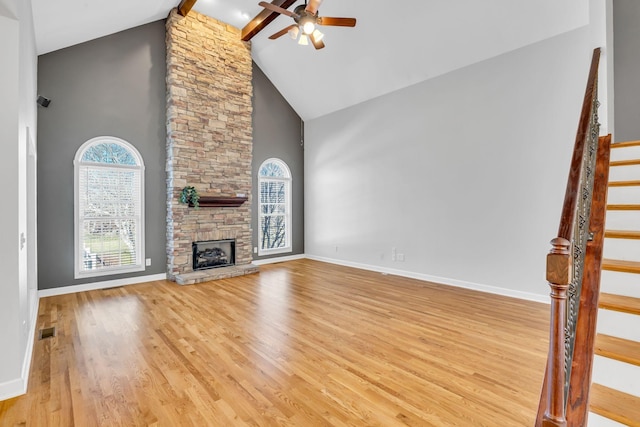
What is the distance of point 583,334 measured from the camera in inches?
62.2

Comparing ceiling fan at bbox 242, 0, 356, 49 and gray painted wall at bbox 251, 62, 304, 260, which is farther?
gray painted wall at bbox 251, 62, 304, 260

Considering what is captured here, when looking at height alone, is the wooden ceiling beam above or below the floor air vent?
above

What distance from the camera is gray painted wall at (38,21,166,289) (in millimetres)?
4703

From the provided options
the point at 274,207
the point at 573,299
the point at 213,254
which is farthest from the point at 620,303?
→ the point at 274,207

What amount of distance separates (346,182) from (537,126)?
363 centimetres

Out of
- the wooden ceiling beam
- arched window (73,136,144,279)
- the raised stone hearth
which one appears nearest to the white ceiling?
the wooden ceiling beam

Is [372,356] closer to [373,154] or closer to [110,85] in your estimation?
[373,154]

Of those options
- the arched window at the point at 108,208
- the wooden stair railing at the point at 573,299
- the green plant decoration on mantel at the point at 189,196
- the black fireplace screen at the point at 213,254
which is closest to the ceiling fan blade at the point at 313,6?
the wooden stair railing at the point at 573,299

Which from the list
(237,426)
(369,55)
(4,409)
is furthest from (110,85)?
(237,426)

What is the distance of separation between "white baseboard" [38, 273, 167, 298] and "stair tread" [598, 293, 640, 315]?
6.05 m

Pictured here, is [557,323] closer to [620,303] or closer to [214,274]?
[620,303]

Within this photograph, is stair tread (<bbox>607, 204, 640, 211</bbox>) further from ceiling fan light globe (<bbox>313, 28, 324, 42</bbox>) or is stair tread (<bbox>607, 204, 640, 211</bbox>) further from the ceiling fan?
ceiling fan light globe (<bbox>313, 28, 324, 42</bbox>)

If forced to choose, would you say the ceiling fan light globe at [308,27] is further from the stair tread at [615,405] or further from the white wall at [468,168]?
the stair tread at [615,405]

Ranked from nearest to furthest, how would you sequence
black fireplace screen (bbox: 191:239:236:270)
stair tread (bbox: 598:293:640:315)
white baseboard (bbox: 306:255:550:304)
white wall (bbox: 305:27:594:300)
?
stair tread (bbox: 598:293:640:315) < white wall (bbox: 305:27:594:300) < white baseboard (bbox: 306:255:550:304) < black fireplace screen (bbox: 191:239:236:270)
